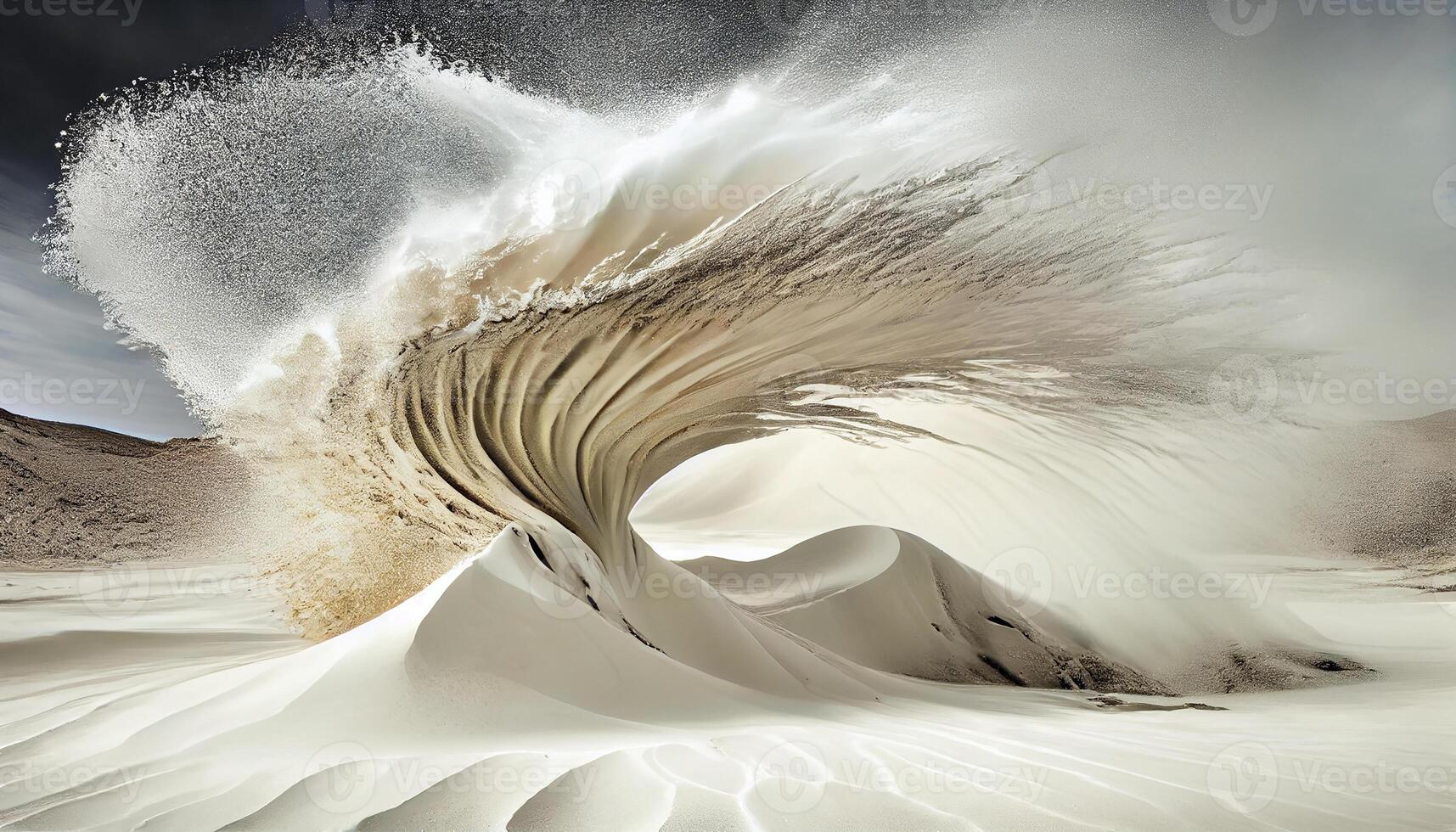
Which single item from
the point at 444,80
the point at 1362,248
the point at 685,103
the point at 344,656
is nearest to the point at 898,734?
the point at 344,656

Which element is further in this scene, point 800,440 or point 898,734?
point 800,440

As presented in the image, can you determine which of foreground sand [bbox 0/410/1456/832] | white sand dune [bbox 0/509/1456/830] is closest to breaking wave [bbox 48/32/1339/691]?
foreground sand [bbox 0/410/1456/832]

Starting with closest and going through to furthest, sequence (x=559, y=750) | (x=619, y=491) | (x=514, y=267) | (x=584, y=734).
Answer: (x=559, y=750)
(x=584, y=734)
(x=514, y=267)
(x=619, y=491)

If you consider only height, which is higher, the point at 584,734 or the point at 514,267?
the point at 514,267

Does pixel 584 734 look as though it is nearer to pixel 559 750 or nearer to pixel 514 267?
pixel 559 750

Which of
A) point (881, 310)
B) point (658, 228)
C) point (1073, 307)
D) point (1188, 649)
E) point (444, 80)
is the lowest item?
point (1188, 649)

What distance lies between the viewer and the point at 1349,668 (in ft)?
15.8

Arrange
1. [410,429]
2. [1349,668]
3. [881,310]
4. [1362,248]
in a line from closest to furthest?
[410,429], [881,310], [1362,248], [1349,668]

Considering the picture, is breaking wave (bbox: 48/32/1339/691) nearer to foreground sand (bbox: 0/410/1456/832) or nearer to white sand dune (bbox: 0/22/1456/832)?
white sand dune (bbox: 0/22/1456/832)

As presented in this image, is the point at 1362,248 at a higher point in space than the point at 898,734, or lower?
higher

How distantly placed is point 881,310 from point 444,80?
2489 millimetres

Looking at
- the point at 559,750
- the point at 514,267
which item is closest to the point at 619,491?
the point at 514,267

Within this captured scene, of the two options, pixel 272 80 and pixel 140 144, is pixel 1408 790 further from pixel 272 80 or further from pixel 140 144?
pixel 140 144

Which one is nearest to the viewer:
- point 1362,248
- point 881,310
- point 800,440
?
point 881,310
